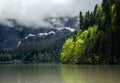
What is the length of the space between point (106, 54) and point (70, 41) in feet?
154

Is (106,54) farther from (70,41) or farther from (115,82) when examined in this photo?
(115,82)

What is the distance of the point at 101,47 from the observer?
108m

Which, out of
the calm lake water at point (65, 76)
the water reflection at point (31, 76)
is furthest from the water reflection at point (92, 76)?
the water reflection at point (31, 76)

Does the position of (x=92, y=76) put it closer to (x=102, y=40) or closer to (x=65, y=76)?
(x=65, y=76)

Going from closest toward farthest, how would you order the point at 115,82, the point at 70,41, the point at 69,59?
the point at 115,82
the point at 69,59
the point at 70,41

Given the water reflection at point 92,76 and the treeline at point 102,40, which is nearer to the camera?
the water reflection at point 92,76

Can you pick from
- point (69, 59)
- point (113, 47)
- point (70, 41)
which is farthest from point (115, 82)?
point (70, 41)

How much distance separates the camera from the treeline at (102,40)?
103938 mm

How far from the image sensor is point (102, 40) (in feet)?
355

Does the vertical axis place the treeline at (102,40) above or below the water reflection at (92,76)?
above

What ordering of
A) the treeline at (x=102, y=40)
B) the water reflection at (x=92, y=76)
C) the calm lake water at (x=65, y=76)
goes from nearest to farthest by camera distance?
1. the water reflection at (x=92, y=76)
2. the calm lake water at (x=65, y=76)
3. the treeline at (x=102, y=40)

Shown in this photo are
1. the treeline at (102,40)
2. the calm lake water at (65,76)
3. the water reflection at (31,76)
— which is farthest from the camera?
the treeline at (102,40)

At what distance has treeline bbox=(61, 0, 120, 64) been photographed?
341 ft

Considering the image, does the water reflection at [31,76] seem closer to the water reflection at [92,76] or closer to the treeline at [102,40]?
the water reflection at [92,76]
